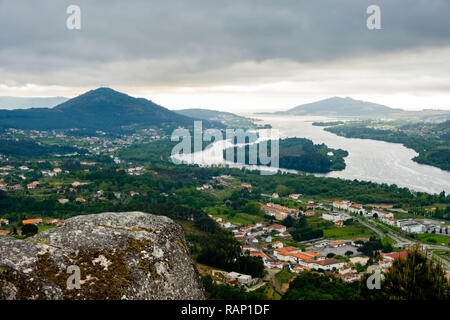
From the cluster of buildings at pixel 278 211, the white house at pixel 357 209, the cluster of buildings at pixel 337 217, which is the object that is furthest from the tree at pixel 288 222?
the white house at pixel 357 209

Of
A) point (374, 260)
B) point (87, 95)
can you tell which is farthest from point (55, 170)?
point (87, 95)

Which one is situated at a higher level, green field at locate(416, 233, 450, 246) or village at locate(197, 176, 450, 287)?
village at locate(197, 176, 450, 287)

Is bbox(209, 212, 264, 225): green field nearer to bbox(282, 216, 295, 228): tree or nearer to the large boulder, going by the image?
bbox(282, 216, 295, 228): tree

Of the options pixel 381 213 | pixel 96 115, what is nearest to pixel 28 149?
pixel 381 213

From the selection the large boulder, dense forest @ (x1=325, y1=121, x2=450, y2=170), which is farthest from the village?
dense forest @ (x1=325, y1=121, x2=450, y2=170)

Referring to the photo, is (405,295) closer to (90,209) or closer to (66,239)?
(66,239)

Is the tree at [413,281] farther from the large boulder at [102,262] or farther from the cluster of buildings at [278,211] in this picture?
the cluster of buildings at [278,211]
